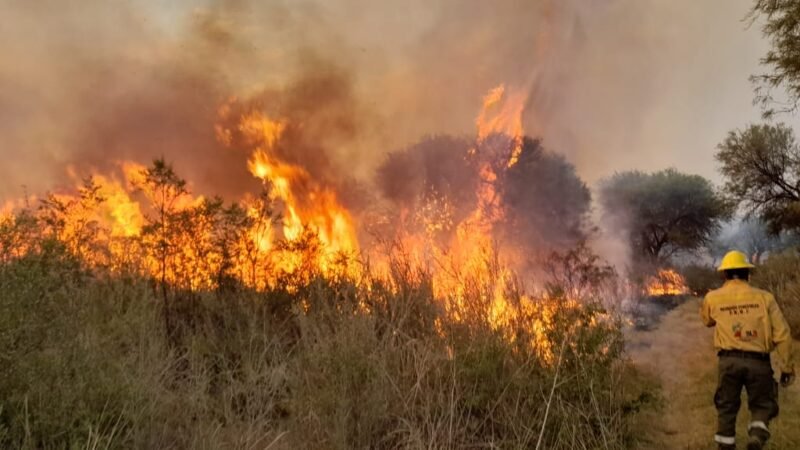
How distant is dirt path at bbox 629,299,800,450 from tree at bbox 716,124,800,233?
1710 centimetres

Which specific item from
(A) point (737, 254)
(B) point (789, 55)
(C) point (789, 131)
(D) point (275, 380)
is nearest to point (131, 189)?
(D) point (275, 380)

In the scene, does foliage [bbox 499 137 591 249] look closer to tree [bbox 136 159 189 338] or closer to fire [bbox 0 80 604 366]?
fire [bbox 0 80 604 366]

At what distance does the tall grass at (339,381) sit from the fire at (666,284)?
63.8ft

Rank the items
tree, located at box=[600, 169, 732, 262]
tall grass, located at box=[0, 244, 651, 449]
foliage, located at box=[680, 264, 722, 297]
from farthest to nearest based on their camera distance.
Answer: tree, located at box=[600, 169, 732, 262]
foliage, located at box=[680, 264, 722, 297]
tall grass, located at box=[0, 244, 651, 449]

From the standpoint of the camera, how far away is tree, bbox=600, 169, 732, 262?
127 feet

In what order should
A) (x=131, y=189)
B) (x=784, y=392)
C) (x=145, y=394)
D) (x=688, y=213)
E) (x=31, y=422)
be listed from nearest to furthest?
(x=31, y=422)
(x=145, y=394)
(x=784, y=392)
(x=131, y=189)
(x=688, y=213)

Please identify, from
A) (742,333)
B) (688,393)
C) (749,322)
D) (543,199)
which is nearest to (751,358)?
(742,333)

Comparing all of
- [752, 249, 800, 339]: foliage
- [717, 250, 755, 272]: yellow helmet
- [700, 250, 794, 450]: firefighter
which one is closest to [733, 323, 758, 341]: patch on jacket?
[700, 250, 794, 450]: firefighter

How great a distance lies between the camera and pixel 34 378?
16.9ft

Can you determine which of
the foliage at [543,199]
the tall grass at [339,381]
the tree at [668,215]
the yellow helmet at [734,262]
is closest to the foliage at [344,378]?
the tall grass at [339,381]

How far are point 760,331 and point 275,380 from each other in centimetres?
596

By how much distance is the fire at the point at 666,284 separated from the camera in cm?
2538

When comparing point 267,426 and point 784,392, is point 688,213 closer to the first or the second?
point 784,392

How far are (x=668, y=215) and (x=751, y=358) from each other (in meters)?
36.1
